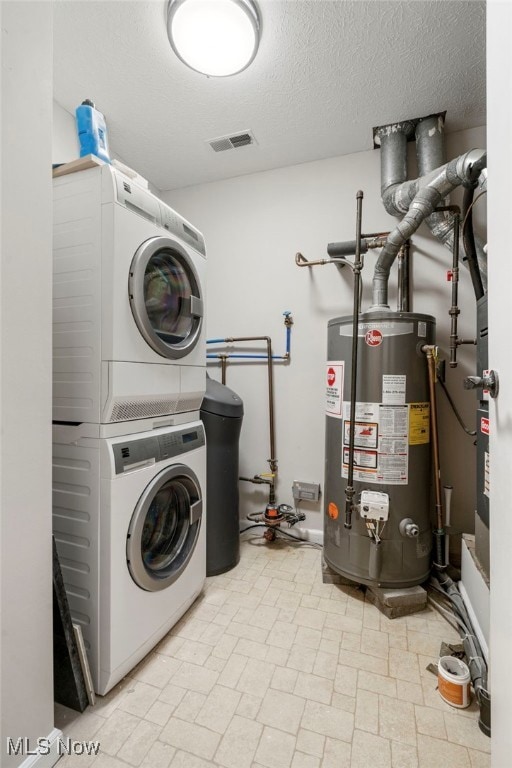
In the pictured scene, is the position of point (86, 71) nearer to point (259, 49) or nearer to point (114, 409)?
point (259, 49)

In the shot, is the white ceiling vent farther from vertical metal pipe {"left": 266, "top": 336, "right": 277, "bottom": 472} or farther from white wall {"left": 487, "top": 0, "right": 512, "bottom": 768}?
white wall {"left": 487, "top": 0, "right": 512, "bottom": 768}

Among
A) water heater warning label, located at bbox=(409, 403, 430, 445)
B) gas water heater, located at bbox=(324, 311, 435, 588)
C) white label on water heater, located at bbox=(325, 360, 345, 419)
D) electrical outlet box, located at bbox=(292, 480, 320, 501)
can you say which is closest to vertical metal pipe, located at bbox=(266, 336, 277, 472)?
electrical outlet box, located at bbox=(292, 480, 320, 501)

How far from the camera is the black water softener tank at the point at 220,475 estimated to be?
6.12 ft

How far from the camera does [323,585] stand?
185 cm

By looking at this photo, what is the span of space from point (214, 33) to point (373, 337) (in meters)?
1.46

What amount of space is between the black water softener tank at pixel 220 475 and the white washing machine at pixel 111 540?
0.47 meters

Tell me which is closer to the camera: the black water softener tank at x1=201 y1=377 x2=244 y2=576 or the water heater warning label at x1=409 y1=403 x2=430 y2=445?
the water heater warning label at x1=409 y1=403 x2=430 y2=445

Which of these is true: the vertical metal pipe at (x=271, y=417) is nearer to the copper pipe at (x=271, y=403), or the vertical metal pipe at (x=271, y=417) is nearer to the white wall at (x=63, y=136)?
the copper pipe at (x=271, y=403)

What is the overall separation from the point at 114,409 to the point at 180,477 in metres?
0.48

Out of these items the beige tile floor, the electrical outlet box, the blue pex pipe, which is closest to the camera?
the beige tile floor

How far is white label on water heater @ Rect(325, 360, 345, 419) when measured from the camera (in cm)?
178

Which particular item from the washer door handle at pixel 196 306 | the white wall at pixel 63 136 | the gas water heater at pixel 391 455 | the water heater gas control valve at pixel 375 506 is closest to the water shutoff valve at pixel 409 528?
the gas water heater at pixel 391 455

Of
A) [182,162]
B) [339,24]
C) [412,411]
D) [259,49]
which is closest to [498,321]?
[412,411]

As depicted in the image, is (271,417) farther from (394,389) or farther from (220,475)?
(394,389)
